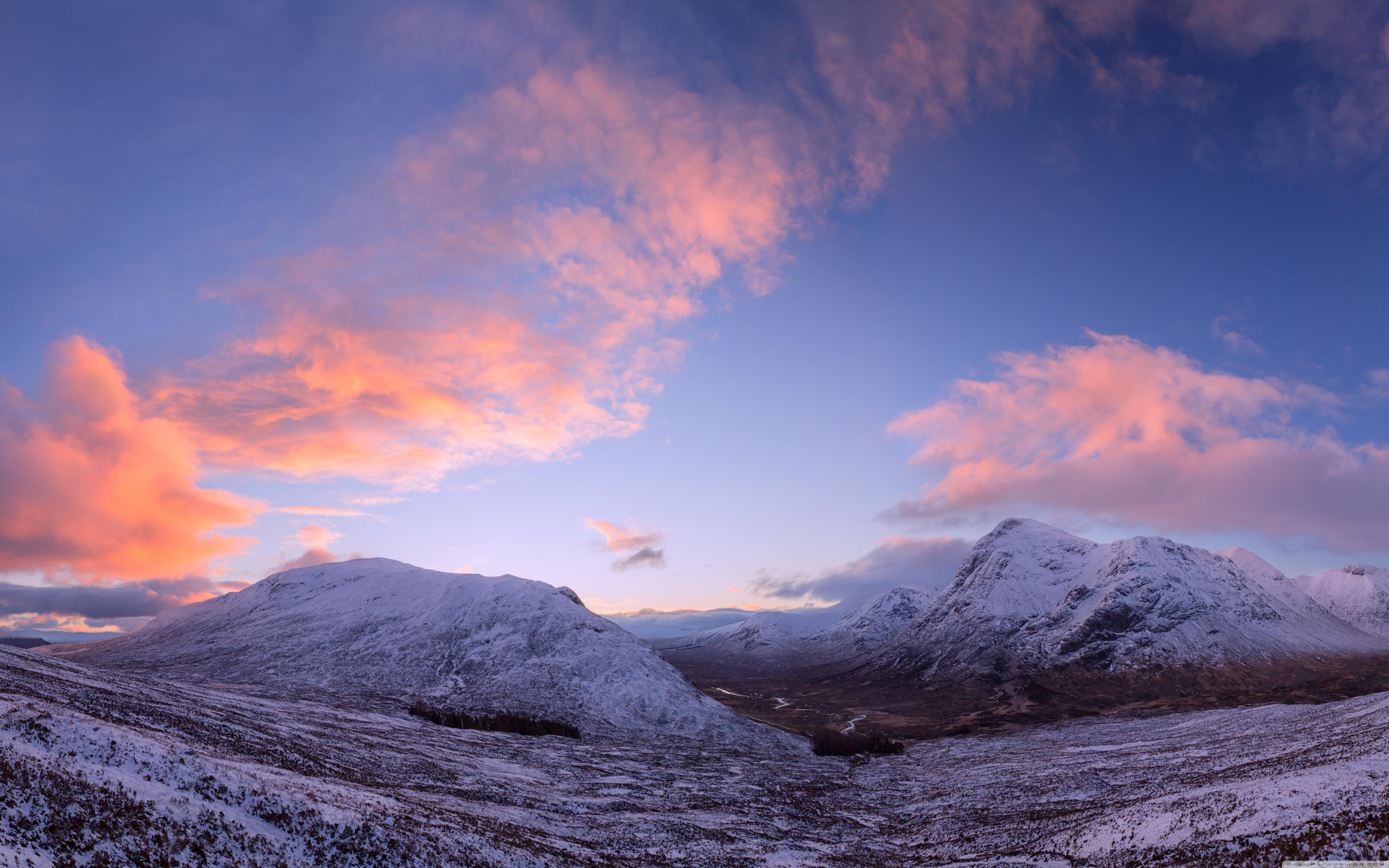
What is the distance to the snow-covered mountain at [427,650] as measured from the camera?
9588 centimetres

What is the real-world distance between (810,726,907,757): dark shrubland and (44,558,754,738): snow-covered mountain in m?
12.0

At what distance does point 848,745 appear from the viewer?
10012 cm

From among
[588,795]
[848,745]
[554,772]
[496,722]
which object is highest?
[588,795]

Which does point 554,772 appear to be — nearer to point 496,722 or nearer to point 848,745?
point 496,722

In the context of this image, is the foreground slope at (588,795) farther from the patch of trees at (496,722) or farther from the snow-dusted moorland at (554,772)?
the patch of trees at (496,722)

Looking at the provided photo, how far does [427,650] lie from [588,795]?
74.0 meters

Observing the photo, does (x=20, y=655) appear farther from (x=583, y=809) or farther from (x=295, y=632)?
(x=295, y=632)

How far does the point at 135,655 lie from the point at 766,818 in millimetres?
124082

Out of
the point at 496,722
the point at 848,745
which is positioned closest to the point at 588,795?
the point at 496,722

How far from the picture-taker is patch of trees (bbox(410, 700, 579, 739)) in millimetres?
81500

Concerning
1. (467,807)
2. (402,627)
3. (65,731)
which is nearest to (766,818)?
(467,807)

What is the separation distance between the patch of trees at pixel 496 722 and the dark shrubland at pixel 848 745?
40188 mm

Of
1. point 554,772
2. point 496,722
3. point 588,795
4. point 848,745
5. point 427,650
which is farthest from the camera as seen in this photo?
point 427,650

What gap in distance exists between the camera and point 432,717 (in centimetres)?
8081
